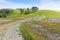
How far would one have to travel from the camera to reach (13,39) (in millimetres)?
31453

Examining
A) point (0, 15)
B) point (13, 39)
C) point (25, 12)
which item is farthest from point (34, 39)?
point (25, 12)

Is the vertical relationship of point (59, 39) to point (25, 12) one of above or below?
above

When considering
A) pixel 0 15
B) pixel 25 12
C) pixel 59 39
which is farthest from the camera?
pixel 25 12

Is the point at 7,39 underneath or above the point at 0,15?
above

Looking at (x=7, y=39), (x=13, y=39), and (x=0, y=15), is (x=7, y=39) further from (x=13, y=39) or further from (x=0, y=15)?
(x=0, y=15)

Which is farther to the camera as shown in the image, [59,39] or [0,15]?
[0,15]

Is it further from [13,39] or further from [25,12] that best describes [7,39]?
[25,12]

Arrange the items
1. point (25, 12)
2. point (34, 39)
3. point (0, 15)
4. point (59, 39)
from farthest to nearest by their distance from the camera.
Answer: point (25, 12), point (0, 15), point (59, 39), point (34, 39)

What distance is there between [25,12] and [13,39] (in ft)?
500

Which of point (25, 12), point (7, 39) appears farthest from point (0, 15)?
point (7, 39)

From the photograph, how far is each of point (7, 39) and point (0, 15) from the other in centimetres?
11443

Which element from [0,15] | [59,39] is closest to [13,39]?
[59,39]

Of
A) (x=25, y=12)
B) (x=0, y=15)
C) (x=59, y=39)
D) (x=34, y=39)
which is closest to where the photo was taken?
(x=34, y=39)

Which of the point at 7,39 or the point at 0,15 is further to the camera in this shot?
the point at 0,15
